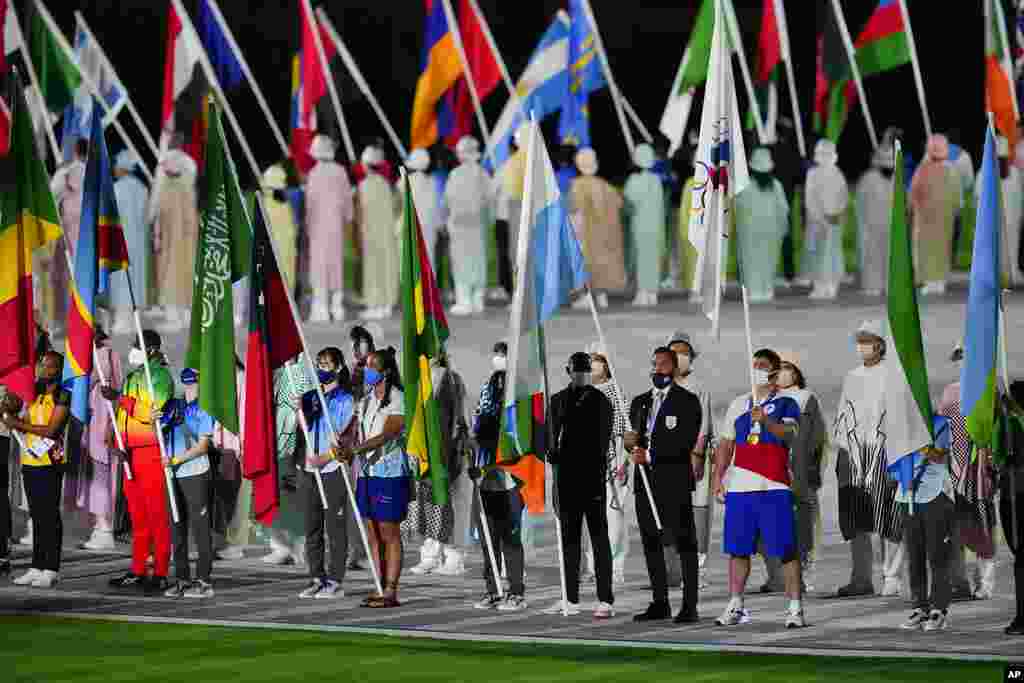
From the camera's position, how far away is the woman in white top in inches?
742

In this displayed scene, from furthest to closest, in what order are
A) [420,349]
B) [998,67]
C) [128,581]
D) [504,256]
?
[504,256], [998,67], [128,581], [420,349]

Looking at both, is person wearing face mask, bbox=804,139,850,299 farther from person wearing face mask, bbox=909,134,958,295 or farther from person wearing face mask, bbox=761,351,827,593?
person wearing face mask, bbox=761,351,827,593

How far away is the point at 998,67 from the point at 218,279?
10.7 m

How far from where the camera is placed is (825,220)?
30812 mm

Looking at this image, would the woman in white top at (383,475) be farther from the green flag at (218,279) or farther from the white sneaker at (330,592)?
the green flag at (218,279)

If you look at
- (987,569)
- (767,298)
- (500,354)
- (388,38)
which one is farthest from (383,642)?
(388,38)

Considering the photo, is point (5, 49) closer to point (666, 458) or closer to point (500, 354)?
point (500, 354)

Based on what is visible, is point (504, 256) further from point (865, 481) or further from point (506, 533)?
point (506, 533)

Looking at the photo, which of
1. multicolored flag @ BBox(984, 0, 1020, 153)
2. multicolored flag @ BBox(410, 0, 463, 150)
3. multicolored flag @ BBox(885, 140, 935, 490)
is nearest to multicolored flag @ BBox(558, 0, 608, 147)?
multicolored flag @ BBox(410, 0, 463, 150)

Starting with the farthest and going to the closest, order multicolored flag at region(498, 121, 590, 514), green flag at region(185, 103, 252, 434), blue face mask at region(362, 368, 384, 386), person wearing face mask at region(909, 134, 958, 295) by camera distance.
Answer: person wearing face mask at region(909, 134, 958, 295), blue face mask at region(362, 368, 384, 386), green flag at region(185, 103, 252, 434), multicolored flag at region(498, 121, 590, 514)

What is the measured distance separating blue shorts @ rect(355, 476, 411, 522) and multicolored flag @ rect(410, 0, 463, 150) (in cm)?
1088

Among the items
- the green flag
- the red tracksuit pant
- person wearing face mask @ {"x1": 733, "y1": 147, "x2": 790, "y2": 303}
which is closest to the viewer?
the green flag

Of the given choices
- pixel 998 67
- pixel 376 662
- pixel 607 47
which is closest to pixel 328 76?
pixel 998 67

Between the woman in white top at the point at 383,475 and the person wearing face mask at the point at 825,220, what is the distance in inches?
483
